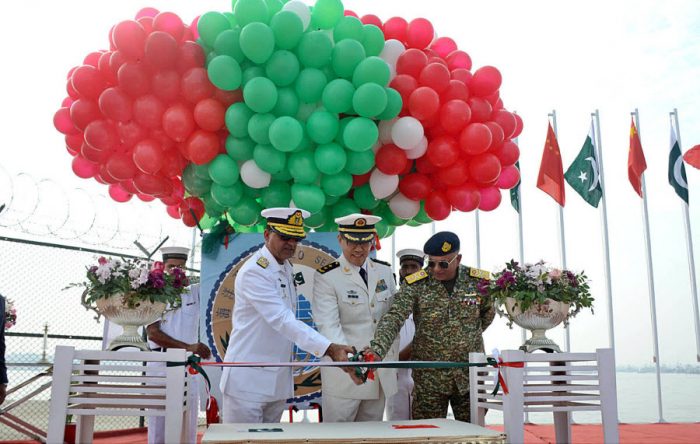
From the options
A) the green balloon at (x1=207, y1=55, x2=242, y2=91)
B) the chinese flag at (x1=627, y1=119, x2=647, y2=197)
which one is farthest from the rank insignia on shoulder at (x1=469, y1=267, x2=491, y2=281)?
the chinese flag at (x1=627, y1=119, x2=647, y2=197)

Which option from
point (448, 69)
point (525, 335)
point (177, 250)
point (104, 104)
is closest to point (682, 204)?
point (525, 335)

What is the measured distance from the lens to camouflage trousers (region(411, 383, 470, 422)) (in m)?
3.73

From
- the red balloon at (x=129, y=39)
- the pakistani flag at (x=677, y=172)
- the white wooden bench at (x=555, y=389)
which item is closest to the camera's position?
the white wooden bench at (x=555, y=389)

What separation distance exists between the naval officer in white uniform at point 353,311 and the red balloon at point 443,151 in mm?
1105

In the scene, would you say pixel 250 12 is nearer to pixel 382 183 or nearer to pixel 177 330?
pixel 382 183

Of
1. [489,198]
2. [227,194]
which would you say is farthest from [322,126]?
[489,198]

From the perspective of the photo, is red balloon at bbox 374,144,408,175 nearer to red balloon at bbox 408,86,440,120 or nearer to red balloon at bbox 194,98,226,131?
red balloon at bbox 408,86,440,120

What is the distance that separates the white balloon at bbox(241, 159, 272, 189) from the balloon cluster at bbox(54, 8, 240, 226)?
253 mm

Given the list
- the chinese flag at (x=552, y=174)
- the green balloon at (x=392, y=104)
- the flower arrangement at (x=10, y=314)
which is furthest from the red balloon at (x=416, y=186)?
the chinese flag at (x=552, y=174)

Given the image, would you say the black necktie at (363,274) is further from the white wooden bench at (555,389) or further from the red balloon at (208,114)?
the red balloon at (208,114)

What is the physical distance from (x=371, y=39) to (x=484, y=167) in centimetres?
129

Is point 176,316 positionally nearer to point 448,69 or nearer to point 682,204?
point 448,69

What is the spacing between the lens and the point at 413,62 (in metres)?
4.76

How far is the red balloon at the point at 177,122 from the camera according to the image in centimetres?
443
